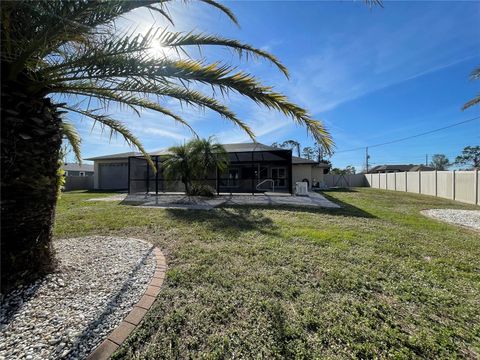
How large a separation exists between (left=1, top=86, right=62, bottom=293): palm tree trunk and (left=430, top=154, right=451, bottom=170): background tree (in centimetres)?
7351

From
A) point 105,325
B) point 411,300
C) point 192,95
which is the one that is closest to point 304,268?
point 411,300

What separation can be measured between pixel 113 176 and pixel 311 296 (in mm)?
23007

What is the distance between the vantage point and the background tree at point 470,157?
45.0 meters

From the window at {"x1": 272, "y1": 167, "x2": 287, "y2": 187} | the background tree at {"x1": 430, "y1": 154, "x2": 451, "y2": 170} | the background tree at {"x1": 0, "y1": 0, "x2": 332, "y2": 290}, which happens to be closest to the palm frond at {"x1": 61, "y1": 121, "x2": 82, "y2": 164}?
the background tree at {"x1": 0, "y1": 0, "x2": 332, "y2": 290}

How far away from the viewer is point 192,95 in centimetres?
399

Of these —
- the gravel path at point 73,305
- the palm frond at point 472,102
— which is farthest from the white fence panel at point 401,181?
the gravel path at point 73,305

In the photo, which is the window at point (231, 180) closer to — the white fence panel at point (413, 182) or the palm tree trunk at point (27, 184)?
the palm tree trunk at point (27, 184)

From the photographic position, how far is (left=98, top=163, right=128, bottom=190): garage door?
70.3ft

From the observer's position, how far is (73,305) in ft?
8.07

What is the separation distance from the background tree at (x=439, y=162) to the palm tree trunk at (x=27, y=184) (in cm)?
7351

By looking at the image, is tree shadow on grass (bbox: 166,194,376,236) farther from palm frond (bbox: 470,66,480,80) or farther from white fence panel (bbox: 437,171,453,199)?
white fence panel (bbox: 437,171,453,199)

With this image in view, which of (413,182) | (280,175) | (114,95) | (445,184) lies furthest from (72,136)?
(413,182)

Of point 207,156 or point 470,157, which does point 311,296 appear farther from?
point 470,157

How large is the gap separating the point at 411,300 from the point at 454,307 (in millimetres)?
403
